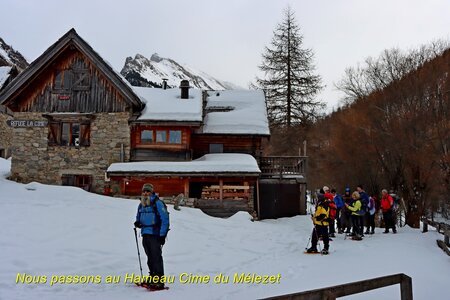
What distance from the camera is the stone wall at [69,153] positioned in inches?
811

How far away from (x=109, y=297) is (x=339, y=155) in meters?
28.7

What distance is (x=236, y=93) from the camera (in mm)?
26875

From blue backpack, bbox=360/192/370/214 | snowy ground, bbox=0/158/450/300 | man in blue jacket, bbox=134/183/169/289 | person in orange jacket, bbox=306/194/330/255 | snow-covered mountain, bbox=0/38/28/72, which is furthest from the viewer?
snow-covered mountain, bbox=0/38/28/72

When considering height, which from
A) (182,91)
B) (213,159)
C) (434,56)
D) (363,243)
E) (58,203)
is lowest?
(363,243)

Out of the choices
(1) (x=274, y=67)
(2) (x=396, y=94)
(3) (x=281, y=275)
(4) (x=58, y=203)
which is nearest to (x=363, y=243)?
(3) (x=281, y=275)

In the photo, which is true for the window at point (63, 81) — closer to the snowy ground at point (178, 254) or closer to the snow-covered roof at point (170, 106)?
the snow-covered roof at point (170, 106)

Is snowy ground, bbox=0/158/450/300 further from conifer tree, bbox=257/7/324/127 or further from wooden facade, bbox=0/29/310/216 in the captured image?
conifer tree, bbox=257/7/324/127

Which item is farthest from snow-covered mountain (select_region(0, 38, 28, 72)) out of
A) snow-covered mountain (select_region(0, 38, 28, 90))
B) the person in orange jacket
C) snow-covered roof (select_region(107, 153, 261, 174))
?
the person in orange jacket

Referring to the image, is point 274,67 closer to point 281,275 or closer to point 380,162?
point 380,162

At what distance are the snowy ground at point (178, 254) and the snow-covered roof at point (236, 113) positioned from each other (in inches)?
332

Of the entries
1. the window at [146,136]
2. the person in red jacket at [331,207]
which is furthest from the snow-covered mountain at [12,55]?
the person in red jacket at [331,207]

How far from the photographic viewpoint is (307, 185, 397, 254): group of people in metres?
11.0

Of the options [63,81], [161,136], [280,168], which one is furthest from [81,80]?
[280,168]

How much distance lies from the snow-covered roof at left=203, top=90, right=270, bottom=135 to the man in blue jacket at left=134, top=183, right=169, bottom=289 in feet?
49.4
